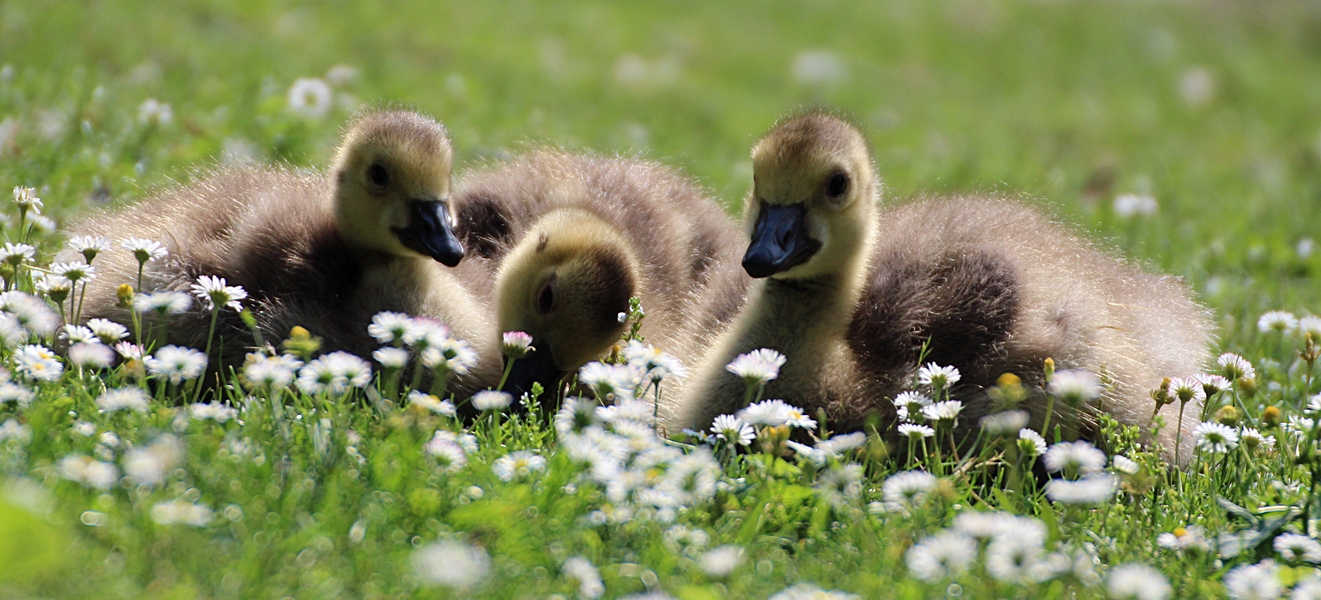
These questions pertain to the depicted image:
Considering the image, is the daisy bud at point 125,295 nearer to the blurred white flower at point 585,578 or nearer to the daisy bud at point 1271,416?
the blurred white flower at point 585,578

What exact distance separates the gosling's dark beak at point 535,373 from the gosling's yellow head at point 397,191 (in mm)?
371

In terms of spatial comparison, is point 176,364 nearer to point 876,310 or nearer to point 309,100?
point 876,310

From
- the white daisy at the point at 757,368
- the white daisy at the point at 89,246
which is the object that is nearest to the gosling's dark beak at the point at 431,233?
the white daisy at the point at 89,246

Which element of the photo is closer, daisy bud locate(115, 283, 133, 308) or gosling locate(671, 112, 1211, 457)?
daisy bud locate(115, 283, 133, 308)

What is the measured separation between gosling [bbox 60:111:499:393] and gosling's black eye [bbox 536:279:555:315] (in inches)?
9.9

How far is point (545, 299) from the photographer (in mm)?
4102

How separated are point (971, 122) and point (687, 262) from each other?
690 centimetres

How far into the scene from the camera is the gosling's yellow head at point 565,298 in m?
4.06

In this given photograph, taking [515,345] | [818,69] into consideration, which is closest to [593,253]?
[515,345]

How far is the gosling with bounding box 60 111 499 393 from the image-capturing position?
3984 mm

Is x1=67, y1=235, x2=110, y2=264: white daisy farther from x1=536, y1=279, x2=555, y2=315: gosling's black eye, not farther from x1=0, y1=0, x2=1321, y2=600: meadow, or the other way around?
x1=536, y1=279, x2=555, y2=315: gosling's black eye

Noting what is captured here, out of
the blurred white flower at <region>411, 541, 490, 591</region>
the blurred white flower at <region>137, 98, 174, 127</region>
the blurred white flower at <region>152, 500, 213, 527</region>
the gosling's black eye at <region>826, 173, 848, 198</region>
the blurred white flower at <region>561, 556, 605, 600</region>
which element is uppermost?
the gosling's black eye at <region>826, 173, 848, 198</region>

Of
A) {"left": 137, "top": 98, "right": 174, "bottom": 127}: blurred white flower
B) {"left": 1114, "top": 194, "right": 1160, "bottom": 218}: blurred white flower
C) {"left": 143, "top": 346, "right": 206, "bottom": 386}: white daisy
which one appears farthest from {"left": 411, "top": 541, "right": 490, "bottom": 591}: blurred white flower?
{"left": 1114, "top": 194, "right": 1160, "bottom": 218}: blurred white flower

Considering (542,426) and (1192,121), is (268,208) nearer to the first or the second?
(542,426)
